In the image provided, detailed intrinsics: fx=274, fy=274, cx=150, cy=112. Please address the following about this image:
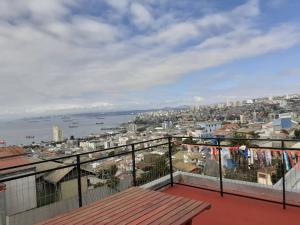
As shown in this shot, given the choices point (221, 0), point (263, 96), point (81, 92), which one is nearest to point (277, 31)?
point (221, 0)

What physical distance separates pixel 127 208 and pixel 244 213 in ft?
6.78

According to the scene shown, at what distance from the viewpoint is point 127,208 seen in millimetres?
2572

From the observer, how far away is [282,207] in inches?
157

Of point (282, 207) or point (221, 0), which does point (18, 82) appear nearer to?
point (221, 0)

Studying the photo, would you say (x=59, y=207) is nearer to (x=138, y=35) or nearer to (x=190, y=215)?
(x=190, y=215)

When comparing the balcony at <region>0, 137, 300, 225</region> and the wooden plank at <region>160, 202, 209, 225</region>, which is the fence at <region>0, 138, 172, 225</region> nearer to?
the balcony at <region>0, 137, 300, 225</region>

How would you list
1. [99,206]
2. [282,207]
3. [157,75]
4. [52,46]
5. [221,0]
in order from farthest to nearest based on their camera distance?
[157,75]
[52,46]
[221,0]
[282,207]
[99,206]

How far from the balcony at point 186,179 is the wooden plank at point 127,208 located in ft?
3.65

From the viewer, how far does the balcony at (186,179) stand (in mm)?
3926

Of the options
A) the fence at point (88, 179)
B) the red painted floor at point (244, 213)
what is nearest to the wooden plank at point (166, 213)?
the red painted floor at point (244, 213)

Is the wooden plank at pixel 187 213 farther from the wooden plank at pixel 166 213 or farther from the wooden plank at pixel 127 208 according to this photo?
the wooden plank at pixel 127 208

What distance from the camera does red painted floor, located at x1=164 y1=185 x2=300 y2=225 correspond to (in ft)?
11.7

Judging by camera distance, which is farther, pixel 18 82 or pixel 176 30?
pixel 18 82

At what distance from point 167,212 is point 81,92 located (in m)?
65.1
